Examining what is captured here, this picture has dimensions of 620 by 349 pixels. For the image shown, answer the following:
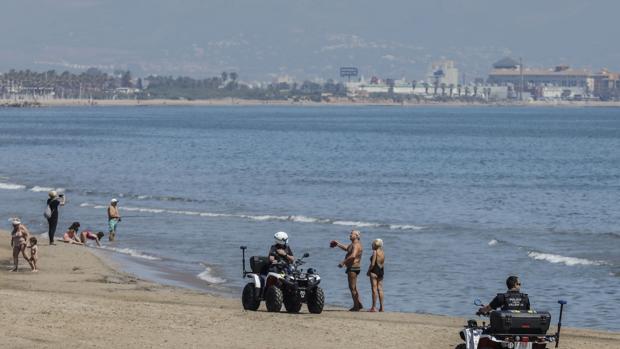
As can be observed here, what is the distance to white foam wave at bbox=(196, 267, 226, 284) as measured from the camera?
3108 centimetres

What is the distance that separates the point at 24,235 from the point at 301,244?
448 inches

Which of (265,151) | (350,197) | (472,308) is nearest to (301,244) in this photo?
(472,308)

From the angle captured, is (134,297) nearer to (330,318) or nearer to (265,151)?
(330,318)

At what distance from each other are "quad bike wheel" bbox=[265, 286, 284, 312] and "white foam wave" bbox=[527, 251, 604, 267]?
1404 cm

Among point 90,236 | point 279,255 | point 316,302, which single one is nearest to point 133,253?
point 90,236

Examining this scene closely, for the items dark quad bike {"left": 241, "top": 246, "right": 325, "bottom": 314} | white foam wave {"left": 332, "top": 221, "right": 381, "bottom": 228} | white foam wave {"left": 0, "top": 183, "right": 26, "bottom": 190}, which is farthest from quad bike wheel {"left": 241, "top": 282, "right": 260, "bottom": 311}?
white foam wave {"left": 0, "top": 183, "right": 26, "bottom": 190}

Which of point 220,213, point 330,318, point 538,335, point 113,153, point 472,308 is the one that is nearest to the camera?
point 538,335

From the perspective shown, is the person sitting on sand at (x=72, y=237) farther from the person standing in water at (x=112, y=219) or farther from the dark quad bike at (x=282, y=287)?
the dark quad bike at (x=282, y=287)

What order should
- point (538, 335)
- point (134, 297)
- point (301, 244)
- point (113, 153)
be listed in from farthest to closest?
point (113, 153) < point (301, 244) < point (134, 297) < point (538, 335)

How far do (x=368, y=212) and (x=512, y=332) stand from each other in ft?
114

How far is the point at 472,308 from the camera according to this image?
90.5ft

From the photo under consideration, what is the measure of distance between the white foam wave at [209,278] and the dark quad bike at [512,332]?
13.6 m

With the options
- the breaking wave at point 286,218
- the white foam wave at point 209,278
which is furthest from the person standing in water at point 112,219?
Result: the breaking wave at point 286,218

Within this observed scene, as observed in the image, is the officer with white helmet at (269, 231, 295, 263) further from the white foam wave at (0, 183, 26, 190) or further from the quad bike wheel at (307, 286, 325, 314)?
the white foam wave at (0, 183, 26, 190)
